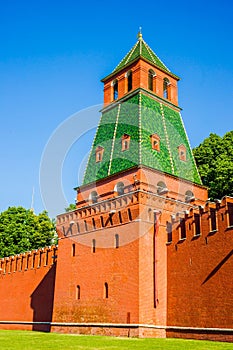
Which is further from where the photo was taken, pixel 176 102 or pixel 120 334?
pixel 176 102

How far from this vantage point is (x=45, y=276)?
1049 inches

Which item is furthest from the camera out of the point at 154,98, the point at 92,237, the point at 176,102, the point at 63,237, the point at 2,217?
the point at 2,217

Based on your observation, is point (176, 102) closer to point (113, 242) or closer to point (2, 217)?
point (113, 242)

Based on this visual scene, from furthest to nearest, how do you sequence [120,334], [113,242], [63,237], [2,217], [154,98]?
1. [2,217]
2. [154,98]
3. [63,237]
4. [113,242]
5. [120,334]

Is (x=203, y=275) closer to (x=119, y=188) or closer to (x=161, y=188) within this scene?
(x=161, y=188)

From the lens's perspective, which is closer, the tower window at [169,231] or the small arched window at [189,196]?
the tower window at [169,231]

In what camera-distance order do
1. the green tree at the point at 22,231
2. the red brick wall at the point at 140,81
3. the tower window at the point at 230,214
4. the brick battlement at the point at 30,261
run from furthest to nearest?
the green tree at the point at 22,231 → the brick battlement at the point at 30,261 → the red brick wall at the point at 140,81 → the tower window at the point at 230,214

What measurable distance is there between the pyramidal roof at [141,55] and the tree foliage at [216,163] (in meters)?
6.58

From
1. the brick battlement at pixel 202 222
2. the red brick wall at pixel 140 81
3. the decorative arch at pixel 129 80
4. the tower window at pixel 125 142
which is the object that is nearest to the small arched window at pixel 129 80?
the decorative arch at pixel 129 80

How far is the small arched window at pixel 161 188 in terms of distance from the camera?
70.1ft

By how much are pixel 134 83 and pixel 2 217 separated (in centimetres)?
1876

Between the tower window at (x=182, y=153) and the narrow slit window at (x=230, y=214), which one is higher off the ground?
Result: the tower window at (x=182, y=153)

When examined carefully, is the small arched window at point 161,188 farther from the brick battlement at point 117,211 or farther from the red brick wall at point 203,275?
the red brick wall at point 203,275

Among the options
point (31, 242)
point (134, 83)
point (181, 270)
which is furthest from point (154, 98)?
point (31, 242)
